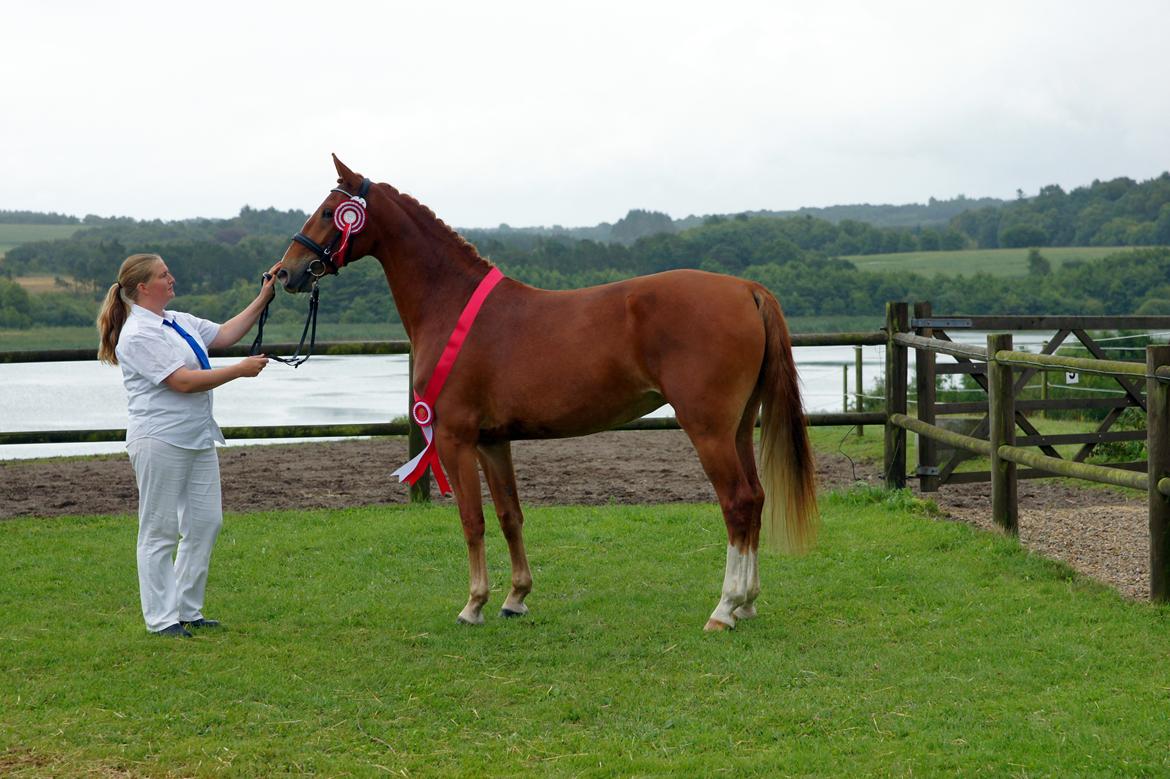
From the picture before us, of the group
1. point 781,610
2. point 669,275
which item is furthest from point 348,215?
point 781,610

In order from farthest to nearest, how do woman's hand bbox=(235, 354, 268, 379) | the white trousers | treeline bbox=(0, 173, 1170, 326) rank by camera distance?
treeline bbox=(0, 173, 1170, 326) → the white trousers → woman's hand bbox=(235, 354, 268, 379)

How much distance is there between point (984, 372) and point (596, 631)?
14.8 ft

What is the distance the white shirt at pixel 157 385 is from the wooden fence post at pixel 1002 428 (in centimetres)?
424

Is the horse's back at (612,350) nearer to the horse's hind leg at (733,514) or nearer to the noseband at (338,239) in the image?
the horse's hind leg at (733,514)

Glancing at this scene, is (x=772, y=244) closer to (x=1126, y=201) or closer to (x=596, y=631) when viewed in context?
(x=1126, y=201)

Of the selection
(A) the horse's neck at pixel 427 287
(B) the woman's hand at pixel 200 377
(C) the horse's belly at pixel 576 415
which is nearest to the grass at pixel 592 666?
(C) the horse's belly at pixel 576 415

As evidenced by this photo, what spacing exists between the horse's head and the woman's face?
1.61 feet

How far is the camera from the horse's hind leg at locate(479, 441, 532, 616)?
5.12 meters

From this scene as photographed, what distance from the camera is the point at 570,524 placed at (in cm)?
712

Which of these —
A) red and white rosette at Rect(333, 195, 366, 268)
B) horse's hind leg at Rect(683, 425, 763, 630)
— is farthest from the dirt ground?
red and white rosette at Rect(333, 195, 366, 268)

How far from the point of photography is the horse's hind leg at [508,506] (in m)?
5.12

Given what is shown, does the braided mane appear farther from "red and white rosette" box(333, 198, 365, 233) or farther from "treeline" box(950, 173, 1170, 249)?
"treeline" box(950, 173, 1170, 249)

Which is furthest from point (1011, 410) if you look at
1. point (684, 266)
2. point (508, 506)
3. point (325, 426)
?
point (684, 266)

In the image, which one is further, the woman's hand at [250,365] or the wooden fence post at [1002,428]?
the wooden fence post at [1002,428]
